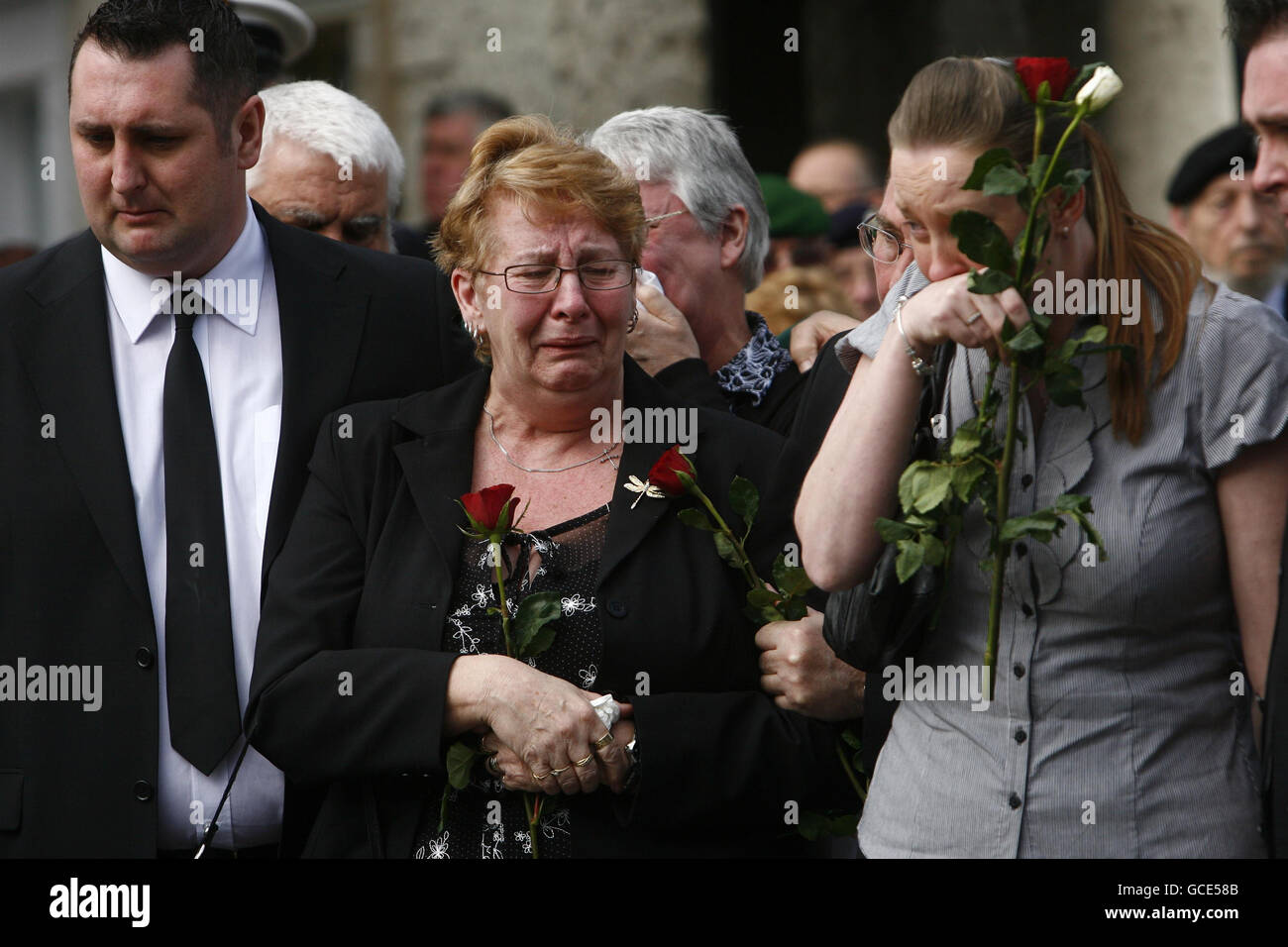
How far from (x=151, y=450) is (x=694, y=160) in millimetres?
1509

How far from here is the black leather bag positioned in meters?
2.68

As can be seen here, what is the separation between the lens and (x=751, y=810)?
119 inches

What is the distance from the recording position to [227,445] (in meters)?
3.44

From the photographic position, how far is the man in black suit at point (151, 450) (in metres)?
3.27

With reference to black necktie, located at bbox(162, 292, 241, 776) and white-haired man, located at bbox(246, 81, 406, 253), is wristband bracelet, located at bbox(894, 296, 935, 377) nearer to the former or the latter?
black necktie, located at bbox(162, 292, 241, 776)

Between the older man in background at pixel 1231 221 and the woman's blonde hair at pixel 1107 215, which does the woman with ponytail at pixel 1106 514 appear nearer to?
the woman's blonde hair at pixel 1107 215

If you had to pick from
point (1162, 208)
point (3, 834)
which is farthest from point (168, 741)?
point (1162, 208)

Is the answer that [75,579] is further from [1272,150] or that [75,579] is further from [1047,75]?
[1272,150]

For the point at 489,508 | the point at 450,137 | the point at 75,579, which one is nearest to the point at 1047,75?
the point at 489,508

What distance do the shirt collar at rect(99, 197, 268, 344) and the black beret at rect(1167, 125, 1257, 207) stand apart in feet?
13.4

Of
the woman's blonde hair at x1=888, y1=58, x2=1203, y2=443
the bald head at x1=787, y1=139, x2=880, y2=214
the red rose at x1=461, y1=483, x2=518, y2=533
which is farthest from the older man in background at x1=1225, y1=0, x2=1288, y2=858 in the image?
the bald head at x1=787, y1=139, x2=880, y2=214

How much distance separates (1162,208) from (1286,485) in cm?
625
